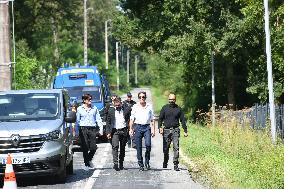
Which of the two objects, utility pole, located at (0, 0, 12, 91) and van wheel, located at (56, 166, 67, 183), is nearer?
van wheel, located at (56, 166, 67, 183)

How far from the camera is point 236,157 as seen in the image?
19359 millimetres

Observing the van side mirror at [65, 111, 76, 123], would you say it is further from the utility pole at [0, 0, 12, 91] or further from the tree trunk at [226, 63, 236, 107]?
the tree trunk at [226, 63, 236, 107]

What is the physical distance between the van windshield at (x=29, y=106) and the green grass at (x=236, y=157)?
344cm

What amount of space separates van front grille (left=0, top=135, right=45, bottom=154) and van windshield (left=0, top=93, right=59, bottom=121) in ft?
3.10

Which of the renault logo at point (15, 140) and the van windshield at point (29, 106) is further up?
the van windshield at point (29, 106)

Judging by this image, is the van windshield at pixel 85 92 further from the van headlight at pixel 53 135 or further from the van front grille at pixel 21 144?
the van front grille at pixel 21 144

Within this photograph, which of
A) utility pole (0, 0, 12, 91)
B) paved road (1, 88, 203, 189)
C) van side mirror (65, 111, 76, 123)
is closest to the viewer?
paved road (1, 88, 203, 189)

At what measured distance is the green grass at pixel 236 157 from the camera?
14.2 m

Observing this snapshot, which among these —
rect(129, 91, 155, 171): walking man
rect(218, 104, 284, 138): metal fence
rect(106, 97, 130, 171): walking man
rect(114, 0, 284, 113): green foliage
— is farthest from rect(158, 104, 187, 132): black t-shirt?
rect(114, 0, 284, 113): green foliage

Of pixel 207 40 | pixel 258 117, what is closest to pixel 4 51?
pixel 258 117

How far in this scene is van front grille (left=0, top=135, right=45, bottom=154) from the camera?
14758 mm

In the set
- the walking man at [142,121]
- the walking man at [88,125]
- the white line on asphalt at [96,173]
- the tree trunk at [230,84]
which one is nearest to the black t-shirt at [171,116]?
the walking man at [142,121]

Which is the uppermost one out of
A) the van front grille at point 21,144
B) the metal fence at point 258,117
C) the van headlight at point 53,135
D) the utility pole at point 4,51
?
the utility pole at point 4,51

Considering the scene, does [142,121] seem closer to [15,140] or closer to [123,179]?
[123,179]
